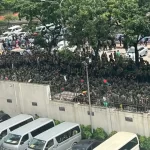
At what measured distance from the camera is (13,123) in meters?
23.8

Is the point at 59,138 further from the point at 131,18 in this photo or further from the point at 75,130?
the point at 131,18

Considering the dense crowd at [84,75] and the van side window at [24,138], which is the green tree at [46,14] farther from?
the van side window at [24,138]

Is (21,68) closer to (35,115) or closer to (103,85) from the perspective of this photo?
(35,115)

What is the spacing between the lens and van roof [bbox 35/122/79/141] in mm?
21098

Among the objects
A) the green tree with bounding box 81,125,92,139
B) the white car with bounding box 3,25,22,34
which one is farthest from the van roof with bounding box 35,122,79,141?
the white car with bounding box 3,25,22,34

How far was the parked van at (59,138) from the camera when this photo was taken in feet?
68.5

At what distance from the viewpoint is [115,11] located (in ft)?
84.4

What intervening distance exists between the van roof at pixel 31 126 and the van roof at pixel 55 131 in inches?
43.1

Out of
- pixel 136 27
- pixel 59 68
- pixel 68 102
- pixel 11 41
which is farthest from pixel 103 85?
pixel 11 41

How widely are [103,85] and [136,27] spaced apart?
4.10 metres

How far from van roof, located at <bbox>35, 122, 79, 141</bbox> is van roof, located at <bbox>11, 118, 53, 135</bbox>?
1.10 metres

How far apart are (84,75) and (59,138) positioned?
613 centimetres

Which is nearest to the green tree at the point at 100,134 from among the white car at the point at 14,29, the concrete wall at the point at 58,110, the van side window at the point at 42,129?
the concrete wall at the point at 58,110

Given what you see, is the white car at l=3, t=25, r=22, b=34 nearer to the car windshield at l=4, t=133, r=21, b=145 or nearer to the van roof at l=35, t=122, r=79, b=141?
the car windshield at l=4, t=133, r=21, b=145
